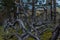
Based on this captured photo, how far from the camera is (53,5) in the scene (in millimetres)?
7875

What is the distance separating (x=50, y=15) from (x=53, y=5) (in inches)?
22.8

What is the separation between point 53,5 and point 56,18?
17.7 inches

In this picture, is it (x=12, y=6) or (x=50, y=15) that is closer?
(x=12, y=6)

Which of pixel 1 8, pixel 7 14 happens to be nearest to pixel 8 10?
pixel 7 14

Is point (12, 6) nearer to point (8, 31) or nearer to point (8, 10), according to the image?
point (8, 10)

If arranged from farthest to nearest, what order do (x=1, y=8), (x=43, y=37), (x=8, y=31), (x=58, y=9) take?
(x=58, y=9)
(x=1, y=8)
(x=8, y=31)
(x=43, y=37)

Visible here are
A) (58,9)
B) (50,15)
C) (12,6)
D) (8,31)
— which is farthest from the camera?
(58,9)

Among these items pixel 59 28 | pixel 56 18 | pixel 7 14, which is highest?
pixel 59 28

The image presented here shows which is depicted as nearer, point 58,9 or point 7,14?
point 7,14

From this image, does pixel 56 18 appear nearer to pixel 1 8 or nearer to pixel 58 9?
pixel 58 9

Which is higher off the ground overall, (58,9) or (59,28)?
(59,28)

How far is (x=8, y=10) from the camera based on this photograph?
19.5 feet

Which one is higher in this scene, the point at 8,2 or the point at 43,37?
the point at 8,2

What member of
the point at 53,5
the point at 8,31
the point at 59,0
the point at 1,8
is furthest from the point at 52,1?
the point at 8,31
